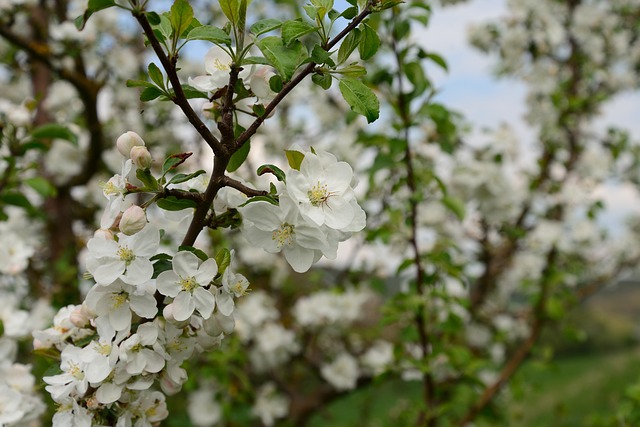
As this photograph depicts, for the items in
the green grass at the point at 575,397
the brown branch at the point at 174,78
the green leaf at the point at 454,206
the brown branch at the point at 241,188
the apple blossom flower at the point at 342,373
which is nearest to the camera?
the brown branch at the point at 174,78

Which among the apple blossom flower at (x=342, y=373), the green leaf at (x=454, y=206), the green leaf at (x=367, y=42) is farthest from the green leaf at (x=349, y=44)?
the apple blossom flower at (x=342, y=373)

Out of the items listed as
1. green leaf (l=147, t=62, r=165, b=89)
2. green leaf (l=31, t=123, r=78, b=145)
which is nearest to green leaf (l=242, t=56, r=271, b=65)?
green leaf (l=147, t=62, r=165, b=89)

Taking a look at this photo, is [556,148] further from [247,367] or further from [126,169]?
[126,169]

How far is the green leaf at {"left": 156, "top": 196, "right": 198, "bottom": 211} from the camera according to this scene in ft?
3.00

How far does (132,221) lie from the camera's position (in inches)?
33.8

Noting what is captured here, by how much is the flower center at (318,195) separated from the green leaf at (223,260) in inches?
6.5

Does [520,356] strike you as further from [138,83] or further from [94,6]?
[94,6]

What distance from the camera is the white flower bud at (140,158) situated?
2.94 ft

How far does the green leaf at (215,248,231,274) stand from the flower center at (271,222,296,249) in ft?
0.30

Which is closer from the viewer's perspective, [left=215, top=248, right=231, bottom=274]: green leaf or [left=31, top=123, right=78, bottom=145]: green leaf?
[left=215, top=248, right=231, bottom=274]: green leaf

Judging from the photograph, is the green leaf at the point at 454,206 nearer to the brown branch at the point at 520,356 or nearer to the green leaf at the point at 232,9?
the brown branch at the point at 520,356

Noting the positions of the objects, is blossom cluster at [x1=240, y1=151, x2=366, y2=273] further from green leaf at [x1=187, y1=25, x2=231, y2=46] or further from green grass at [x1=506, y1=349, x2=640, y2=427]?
green grass at [x1=506, y1=349, x2=640, y2=427]

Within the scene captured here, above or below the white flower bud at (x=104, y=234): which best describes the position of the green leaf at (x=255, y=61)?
above

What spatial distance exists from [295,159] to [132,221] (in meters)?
0.25
